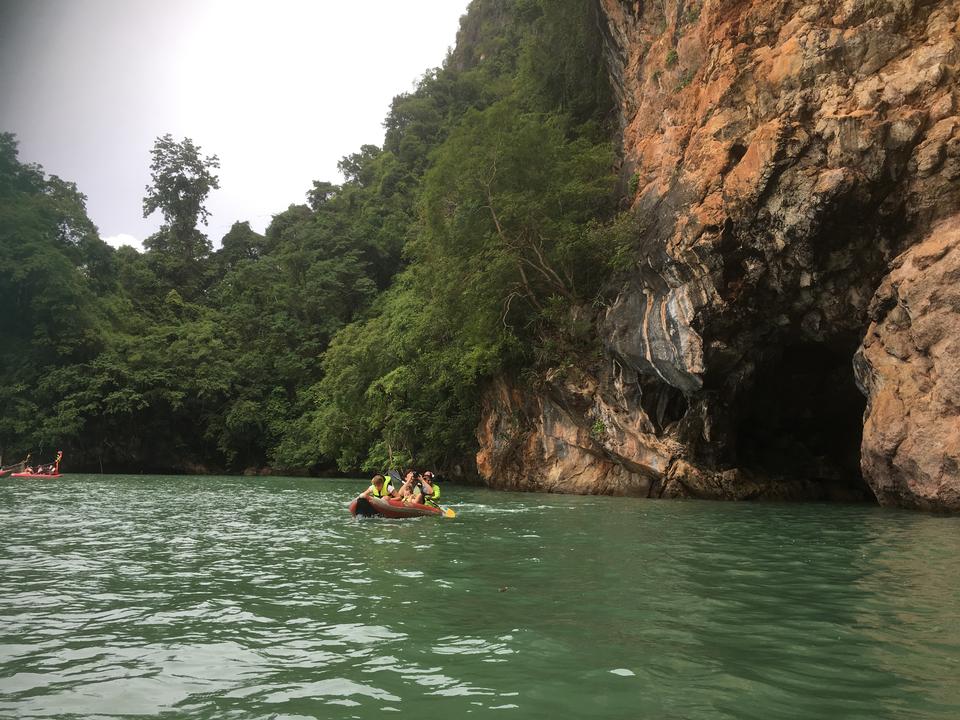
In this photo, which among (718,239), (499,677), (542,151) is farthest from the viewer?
(542,151)

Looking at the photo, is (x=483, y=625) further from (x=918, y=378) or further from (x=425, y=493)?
(x=918, y=378)

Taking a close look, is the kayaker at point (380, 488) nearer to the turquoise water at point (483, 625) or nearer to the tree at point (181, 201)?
the turquoise water at point (483, 625)

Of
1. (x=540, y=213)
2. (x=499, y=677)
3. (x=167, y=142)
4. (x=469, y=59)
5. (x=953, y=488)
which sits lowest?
(x=499, y=677)

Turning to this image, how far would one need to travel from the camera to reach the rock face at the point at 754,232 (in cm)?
1532

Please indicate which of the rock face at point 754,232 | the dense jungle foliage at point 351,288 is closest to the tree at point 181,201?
the dense jungle foliage at point 351,288

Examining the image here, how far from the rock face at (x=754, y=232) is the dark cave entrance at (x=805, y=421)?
0.19 ft

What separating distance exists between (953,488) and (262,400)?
121ft

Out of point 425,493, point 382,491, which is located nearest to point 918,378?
point 425,493

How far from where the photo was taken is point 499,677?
4461 millimetres

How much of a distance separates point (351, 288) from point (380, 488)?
2979 centimetres

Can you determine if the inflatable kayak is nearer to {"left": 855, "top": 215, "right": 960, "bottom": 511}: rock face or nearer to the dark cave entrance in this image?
{"left": 855, "top": 215, "right": 960, "bottom": 511}: rock face

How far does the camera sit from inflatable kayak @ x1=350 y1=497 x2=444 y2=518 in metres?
14.3

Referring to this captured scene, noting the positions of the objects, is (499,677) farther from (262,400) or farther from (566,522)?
(262,400)

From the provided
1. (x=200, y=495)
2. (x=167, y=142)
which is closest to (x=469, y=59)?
(x=167, y=142)
